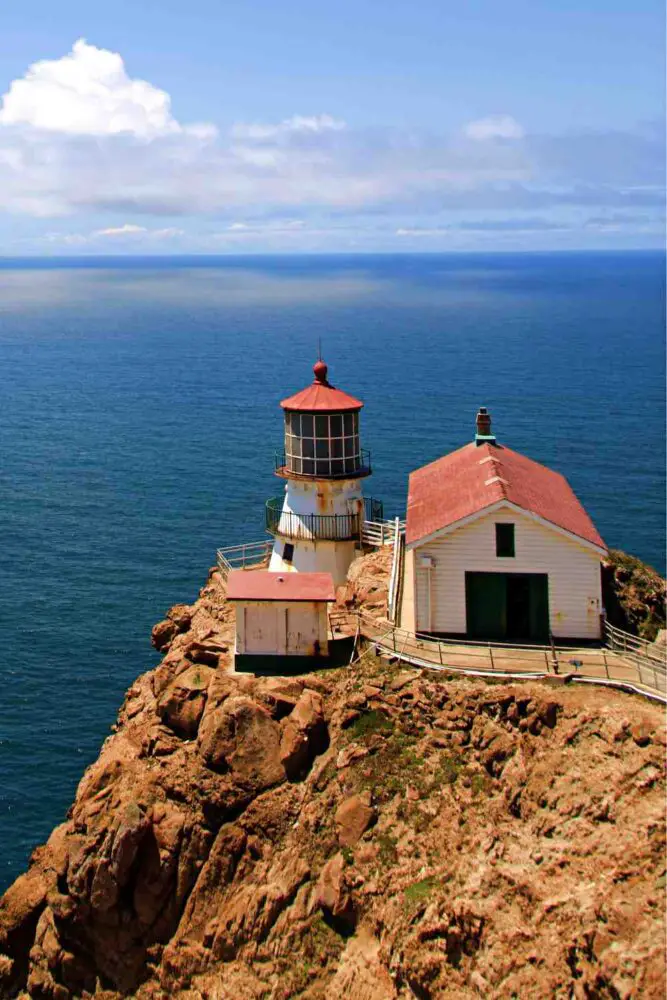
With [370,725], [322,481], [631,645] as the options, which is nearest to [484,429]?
[322,481]

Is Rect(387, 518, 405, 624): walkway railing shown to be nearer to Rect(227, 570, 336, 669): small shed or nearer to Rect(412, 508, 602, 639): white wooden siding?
Rect(227, 570, 336, 669): small shed

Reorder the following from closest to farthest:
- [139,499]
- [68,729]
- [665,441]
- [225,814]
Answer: [225,814]
[68,729]
[139,499]
[665,441]

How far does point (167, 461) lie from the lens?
85.1 meters

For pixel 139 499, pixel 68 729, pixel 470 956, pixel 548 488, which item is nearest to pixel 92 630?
pixel 68 729

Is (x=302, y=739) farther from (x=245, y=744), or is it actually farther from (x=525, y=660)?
(x=525, y=660)

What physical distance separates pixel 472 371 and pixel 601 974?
362 feet

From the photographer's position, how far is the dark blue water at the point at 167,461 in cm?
4850

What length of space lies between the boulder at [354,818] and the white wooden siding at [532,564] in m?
6.60

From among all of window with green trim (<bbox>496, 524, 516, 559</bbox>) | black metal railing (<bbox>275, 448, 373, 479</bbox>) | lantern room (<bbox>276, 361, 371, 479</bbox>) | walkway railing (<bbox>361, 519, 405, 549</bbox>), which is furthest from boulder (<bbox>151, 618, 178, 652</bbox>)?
window with green trim (<bbox>496, 524, 516, 559</bbox>)

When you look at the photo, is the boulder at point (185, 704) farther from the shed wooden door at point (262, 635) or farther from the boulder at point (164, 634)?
the boulder at point (164, 634)

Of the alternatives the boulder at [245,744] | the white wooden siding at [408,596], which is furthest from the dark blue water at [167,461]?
the white wooden siding at [408,596]

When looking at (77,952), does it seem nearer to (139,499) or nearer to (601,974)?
(601,974)

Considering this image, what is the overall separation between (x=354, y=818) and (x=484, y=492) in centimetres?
1021

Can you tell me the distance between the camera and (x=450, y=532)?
31953 millimetres
